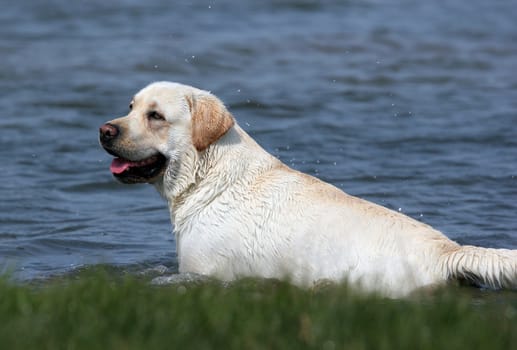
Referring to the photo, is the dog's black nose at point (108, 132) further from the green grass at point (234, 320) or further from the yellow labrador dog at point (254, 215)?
the green grass at point (234, 320)

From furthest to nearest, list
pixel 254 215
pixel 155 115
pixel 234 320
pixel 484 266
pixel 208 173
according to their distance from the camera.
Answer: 1. pixel 208 173
2. pixel 155 115
3. pixel 254 215
4. pixel 484 266
5. pixel 234 320

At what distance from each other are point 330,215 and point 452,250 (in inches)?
32.4

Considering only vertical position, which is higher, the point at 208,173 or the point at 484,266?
the point at 208,173

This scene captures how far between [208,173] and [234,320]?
280 cm

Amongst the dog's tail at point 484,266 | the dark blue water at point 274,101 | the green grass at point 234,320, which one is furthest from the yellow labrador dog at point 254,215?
the green grass at point 234,320

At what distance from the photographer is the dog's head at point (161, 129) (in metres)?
7.15

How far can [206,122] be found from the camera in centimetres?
723

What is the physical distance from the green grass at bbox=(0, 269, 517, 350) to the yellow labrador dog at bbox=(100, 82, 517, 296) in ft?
3.96

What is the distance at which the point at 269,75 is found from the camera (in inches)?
653

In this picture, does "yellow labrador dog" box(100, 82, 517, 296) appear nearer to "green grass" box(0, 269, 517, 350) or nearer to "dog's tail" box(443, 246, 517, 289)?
"dog's tail" box(443, 246, 517, 289)

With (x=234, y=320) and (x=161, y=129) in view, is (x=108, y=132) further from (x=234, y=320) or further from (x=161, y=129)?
(x=234, y=320)

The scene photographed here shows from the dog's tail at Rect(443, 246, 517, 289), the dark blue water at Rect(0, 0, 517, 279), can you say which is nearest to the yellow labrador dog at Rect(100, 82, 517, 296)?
the dog's tail at Rect(443, 246, 517, 289)

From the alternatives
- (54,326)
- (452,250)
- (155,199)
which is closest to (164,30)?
(155,199)

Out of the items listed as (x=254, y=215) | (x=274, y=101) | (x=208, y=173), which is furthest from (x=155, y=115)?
(x=274, y=101)
